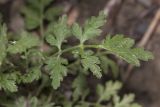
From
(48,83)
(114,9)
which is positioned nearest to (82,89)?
(48,83)

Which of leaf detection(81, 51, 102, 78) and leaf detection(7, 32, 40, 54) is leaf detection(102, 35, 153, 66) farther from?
leaf detection(7, 32, 40, 54)

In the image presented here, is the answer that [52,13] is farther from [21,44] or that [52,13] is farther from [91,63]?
[91,63]

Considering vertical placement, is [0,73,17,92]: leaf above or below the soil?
below

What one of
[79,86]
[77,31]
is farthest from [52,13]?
[77,31]

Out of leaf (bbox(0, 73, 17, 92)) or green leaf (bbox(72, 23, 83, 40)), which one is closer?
leaf (bbox(0, 73, 17, 92))

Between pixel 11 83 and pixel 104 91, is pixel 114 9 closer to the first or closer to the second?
pixel 104 91


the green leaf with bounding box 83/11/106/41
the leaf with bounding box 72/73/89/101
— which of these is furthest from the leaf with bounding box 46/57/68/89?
the leaf with bounding box 72/73/89/101

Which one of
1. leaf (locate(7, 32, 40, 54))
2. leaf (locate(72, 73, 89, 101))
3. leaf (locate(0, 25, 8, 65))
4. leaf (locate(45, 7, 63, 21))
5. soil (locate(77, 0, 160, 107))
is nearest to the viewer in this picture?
leaf (locate(0, 25, 8, 65))

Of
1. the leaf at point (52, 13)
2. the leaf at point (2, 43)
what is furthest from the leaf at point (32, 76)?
the leaf at point (52, 13)
